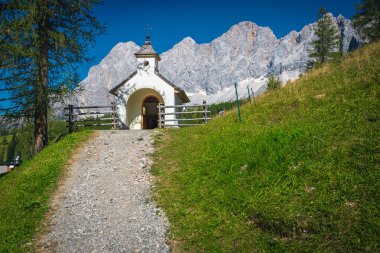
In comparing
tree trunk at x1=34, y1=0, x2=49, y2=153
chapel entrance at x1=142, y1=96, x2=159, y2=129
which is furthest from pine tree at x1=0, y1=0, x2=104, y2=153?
chapel entrance at x1=142, y1=96, x2=159, y2=129

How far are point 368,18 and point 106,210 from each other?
39.2 metres

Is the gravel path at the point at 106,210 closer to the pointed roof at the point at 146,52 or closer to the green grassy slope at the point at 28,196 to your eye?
the green grassy slope at the point at 28,196

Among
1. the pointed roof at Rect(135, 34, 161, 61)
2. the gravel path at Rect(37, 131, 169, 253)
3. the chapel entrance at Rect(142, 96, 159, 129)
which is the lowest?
the gravel path at Rect(37, 131, 169, 253)

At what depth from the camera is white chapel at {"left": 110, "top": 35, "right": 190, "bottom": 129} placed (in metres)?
23.1

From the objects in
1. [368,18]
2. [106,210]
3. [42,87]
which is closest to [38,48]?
[42,87]

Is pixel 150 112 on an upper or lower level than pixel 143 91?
lower

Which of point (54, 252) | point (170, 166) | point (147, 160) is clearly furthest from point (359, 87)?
point (54, 252)

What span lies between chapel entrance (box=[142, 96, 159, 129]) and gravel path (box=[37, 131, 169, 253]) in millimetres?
13502

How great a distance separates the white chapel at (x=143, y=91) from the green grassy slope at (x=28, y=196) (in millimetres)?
9847

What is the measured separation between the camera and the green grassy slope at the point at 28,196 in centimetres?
678

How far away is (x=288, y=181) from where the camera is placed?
6801 millimetres

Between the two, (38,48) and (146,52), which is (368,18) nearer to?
(146,52)

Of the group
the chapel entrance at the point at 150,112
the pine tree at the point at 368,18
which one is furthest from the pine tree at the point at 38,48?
the pine tree at the point at 368,18

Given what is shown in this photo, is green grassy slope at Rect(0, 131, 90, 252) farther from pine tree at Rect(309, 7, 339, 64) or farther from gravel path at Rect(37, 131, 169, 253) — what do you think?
pine tree at Rect(309, 7, 339, 64)
